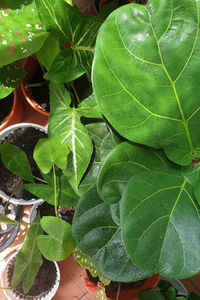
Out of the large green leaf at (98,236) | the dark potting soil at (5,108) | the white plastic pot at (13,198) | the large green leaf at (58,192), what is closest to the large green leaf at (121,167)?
the large green leaf at (98,236)

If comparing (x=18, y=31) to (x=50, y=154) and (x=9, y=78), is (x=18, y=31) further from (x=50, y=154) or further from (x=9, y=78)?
(x=50, y=154)

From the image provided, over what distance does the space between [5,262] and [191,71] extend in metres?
1.09

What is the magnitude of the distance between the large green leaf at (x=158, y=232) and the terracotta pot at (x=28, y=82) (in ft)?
2.32

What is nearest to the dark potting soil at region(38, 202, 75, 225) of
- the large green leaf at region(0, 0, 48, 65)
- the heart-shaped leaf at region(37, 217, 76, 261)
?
the heart-shaped leaf at region(37, 217, 76, 261)

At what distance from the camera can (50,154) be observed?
0.89 m

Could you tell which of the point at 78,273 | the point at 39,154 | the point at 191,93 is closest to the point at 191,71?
the point at 191,93

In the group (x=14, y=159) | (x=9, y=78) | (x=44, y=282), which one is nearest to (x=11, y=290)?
(x=44, y=282)

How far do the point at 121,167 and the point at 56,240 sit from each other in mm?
357

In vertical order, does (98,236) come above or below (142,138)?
below

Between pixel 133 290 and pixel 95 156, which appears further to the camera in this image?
pixel 133 290

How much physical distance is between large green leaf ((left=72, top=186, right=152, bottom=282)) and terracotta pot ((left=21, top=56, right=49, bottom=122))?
55 centimetres

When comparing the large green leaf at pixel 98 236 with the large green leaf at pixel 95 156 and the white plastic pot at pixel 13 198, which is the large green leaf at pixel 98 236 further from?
the white plastic pot at pixel 13 198

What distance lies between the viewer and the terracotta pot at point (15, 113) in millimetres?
1200

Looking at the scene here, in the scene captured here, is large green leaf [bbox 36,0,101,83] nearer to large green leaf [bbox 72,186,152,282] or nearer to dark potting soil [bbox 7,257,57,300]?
large green leaf [bbox 72,186,152,282]
